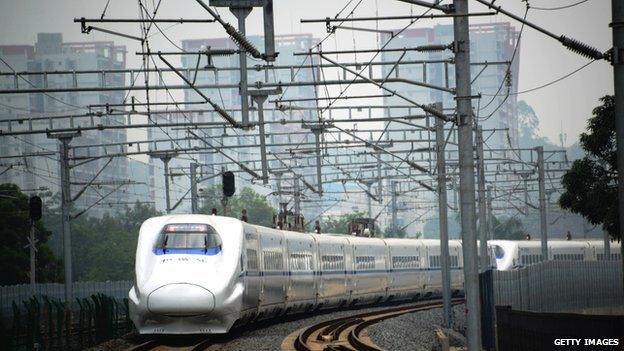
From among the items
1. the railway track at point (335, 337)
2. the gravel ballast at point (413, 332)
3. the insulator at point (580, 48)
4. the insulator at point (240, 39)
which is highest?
the insulator at point (240, 39)

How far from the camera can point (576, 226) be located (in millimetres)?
191125

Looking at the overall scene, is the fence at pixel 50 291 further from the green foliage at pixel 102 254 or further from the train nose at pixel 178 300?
the green foliage at pixel 102 254

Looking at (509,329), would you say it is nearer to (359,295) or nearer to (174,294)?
(174,294)

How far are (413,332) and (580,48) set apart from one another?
1978 cm

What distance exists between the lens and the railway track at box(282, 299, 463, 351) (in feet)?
98.5

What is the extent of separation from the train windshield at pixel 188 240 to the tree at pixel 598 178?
15.8 metres

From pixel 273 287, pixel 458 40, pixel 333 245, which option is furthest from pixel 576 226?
pixel 458 40

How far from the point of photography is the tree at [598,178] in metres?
41.7

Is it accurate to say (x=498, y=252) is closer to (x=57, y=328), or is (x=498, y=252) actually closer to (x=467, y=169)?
(x=57, y=328)

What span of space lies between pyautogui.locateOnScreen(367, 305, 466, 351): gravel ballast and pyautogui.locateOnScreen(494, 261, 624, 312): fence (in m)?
1.94

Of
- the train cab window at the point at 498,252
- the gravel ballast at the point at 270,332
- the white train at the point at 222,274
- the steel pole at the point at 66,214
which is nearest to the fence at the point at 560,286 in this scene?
the gravel ballast at the point at 270,332

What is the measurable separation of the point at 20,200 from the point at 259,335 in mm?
40958

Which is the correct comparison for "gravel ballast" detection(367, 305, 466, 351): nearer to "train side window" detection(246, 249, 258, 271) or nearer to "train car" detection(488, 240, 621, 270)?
"train side window" detection(246, 249, 258, 271)

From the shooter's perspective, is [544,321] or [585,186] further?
[585,186]
